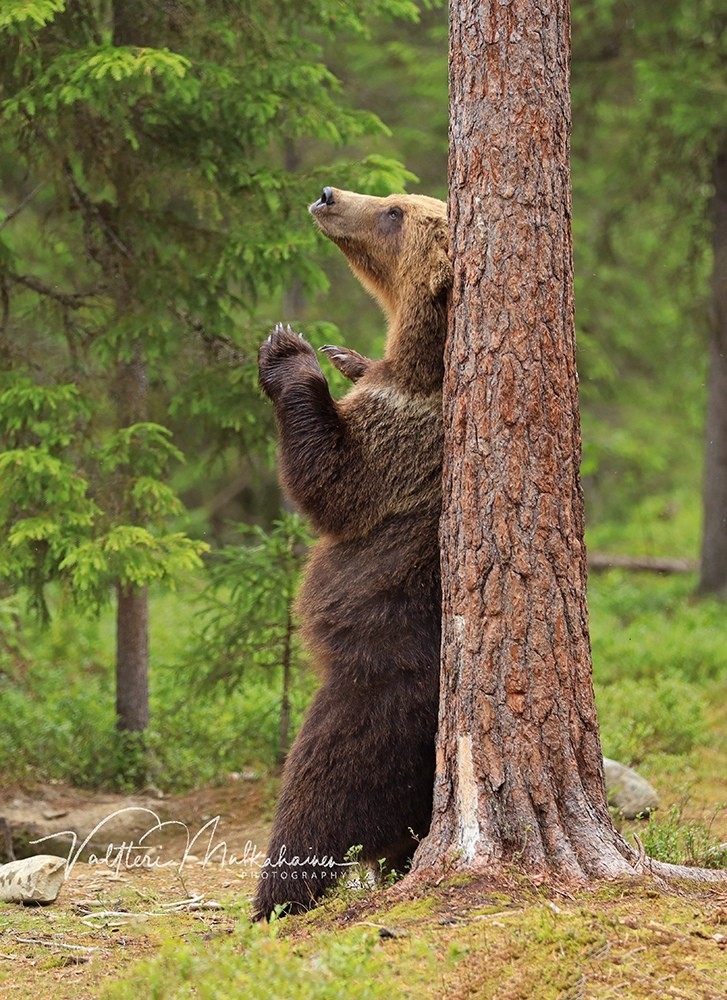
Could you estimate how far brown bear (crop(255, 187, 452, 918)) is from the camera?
5539 mm

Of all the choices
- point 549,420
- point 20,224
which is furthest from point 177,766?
point 20,224

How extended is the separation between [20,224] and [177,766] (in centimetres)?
777

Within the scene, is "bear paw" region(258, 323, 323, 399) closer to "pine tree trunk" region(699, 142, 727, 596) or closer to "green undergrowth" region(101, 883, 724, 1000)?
"green undergrowth" region(101, 883, 724, 1000)

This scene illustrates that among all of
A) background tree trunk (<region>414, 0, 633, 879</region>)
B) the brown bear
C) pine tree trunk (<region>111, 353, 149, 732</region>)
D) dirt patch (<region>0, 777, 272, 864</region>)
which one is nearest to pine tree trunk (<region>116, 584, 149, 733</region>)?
pine tree trunk (<region>111, 353, 149, 732</region>)

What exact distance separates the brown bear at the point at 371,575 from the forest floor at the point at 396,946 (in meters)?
0.38

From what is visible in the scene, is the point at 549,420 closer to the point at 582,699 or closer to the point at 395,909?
the point at 582,699

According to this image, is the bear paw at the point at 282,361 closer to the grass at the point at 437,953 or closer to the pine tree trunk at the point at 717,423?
the grass at the point at 437,953

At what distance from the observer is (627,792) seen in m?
7.91

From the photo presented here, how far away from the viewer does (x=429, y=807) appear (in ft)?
18.4

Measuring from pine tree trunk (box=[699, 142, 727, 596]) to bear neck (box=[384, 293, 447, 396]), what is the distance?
884cm

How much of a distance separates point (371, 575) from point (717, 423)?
31.4 feet

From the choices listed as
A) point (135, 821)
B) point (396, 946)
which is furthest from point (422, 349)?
point (135, 821)

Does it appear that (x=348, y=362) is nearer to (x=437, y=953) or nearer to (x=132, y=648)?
(x=437, y=953)

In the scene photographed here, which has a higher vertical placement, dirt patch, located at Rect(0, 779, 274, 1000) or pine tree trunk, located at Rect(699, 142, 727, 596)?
pine tree trunk, located at Rect(699, 142, 727, 596)
